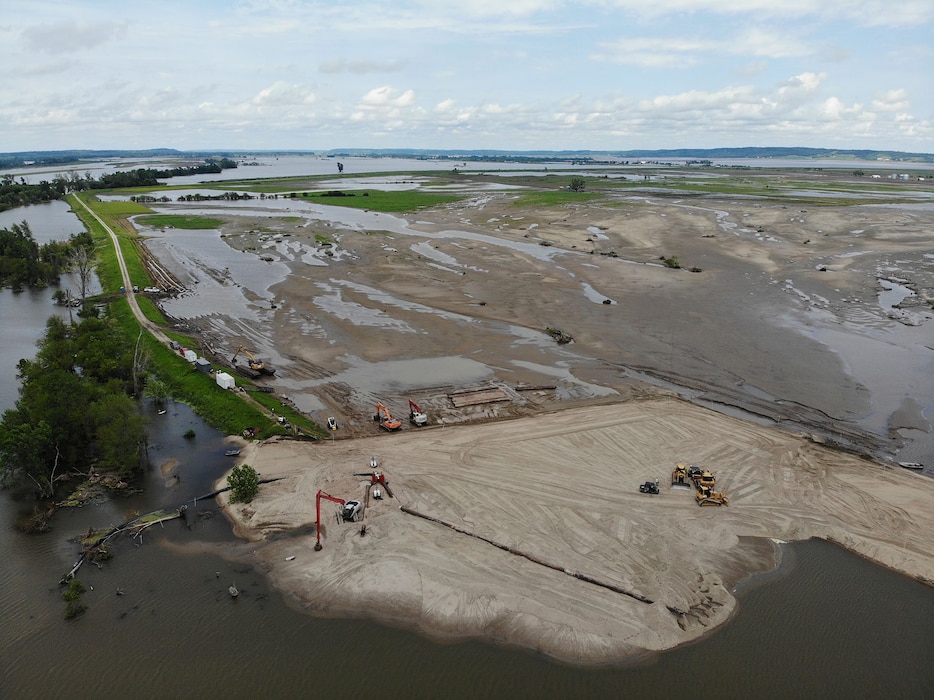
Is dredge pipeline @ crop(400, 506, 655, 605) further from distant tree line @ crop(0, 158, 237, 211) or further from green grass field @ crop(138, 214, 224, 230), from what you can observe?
distant tree line @ crop(0, 158, 237, 211)

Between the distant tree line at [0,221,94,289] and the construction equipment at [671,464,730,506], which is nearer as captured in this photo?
the construction equipment at [671,464,730,506]

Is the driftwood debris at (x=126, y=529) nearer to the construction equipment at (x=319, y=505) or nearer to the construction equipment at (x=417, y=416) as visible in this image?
the construction equipment at (x=319, y=505)

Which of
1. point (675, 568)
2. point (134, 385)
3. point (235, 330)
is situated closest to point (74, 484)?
point (134, 385)

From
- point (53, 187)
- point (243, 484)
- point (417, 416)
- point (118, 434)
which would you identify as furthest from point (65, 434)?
point (53, 187)

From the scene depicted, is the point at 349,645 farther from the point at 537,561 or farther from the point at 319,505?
the point at 537,561

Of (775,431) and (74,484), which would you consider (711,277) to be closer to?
(775,431)

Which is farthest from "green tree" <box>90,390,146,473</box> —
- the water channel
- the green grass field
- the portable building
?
the green grass field

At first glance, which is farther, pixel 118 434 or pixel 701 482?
pixel 118 434
